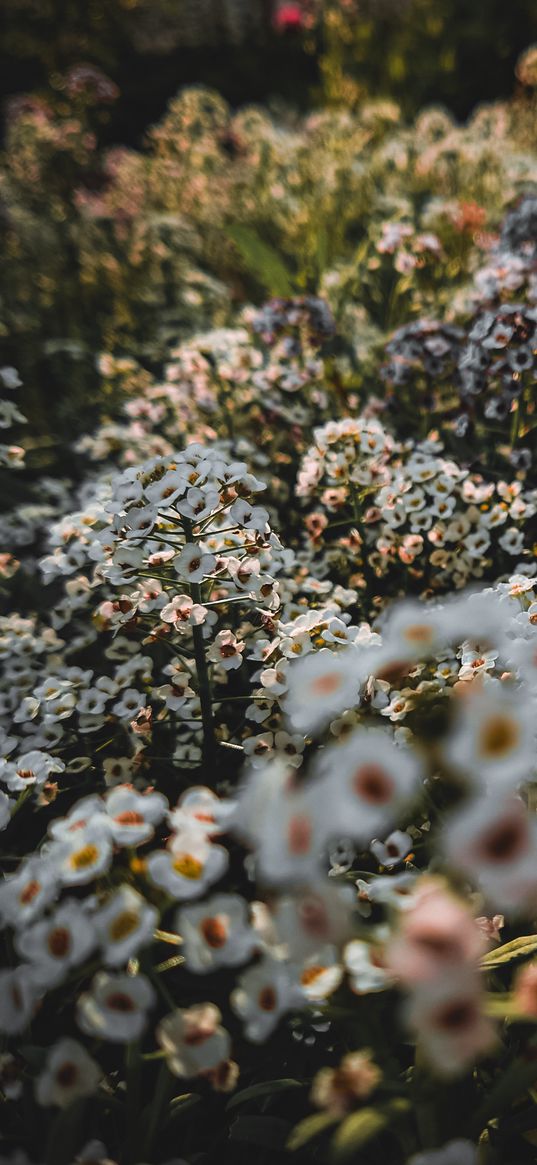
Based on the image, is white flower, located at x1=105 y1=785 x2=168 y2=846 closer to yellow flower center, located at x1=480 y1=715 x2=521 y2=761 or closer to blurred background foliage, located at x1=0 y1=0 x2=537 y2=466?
yellow flower center, located at x1=480 y1=715 x2=521 y2=761

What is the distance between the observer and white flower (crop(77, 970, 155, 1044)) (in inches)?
21.9

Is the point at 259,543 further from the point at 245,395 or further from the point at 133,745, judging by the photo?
the point at 245,395

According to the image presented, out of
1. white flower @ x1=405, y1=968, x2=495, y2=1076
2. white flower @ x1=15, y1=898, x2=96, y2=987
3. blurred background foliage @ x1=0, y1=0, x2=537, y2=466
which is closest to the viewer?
white flower @ x1=405, y1=968, x2=495, y2=1076

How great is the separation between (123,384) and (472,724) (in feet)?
6.07

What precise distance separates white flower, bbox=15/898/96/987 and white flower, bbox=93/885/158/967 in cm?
1

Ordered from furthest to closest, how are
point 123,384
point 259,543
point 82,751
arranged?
point 123,384 < point 82,751 < point 259,543

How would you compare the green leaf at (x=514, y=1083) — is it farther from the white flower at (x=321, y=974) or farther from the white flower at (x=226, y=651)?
the white flower at (x=226, y=651)

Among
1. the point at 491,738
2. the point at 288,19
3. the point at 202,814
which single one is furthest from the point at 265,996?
the point at 288,19

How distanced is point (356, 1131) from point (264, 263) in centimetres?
260

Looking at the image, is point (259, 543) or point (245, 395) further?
point (245, 395)

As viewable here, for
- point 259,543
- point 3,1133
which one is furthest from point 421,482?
point 3,1133

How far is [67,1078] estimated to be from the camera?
23.3 inches

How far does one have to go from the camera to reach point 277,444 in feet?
6.09

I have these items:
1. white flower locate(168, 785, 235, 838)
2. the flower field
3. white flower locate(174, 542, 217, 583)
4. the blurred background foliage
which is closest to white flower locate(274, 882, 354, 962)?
the flower field
